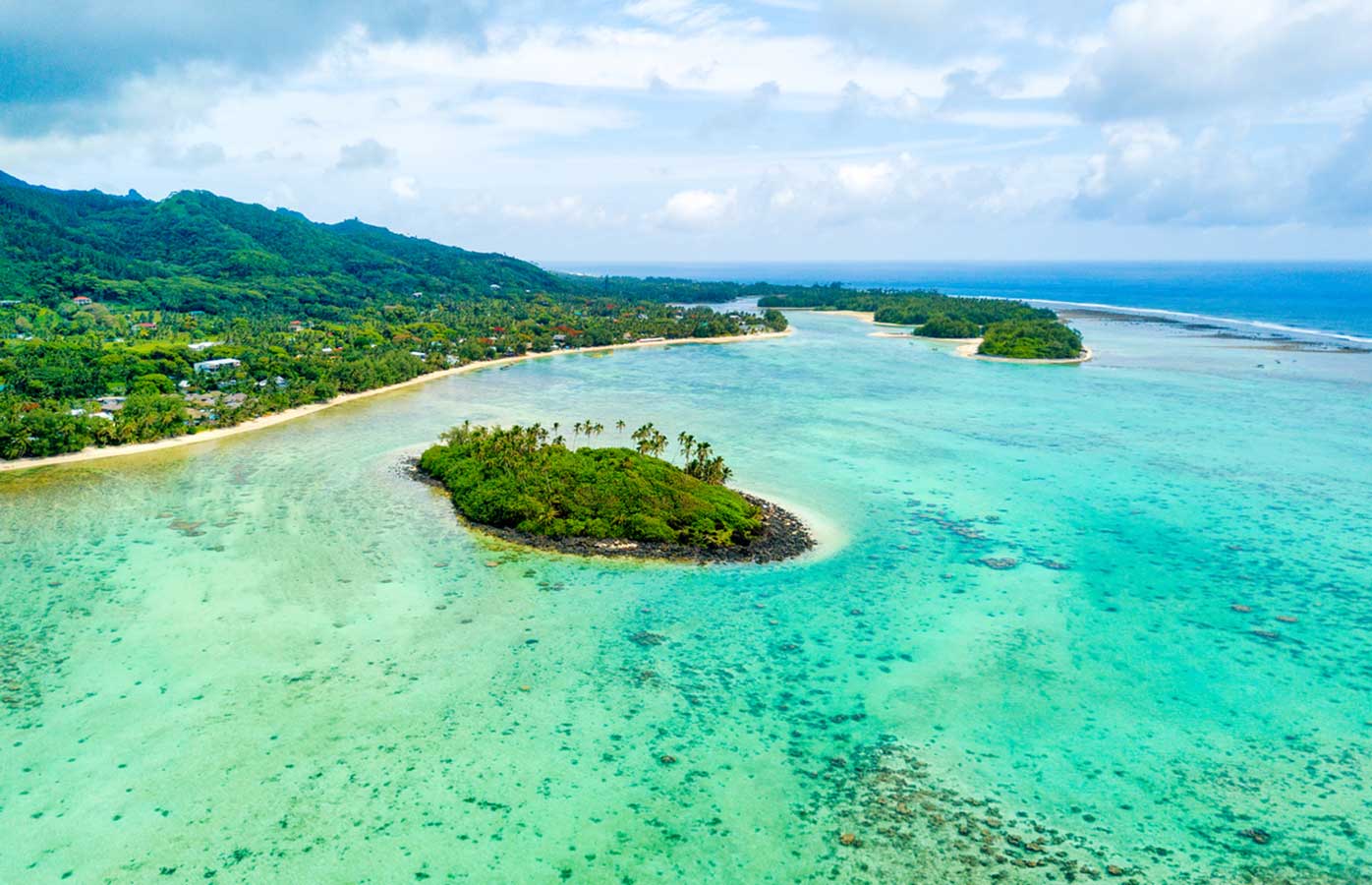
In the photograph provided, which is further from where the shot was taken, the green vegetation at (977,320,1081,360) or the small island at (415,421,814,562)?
the green vegetation at (977,320,1081,360)

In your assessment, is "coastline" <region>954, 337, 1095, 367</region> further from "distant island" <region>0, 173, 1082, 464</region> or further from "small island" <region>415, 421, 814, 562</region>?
"small island" <region>415, 421, 814, 562</region>

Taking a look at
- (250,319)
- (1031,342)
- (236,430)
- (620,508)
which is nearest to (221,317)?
(250,319)

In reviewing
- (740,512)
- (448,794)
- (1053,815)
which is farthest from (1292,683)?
(448,794)

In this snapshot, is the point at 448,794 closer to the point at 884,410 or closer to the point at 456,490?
the point at 456,490

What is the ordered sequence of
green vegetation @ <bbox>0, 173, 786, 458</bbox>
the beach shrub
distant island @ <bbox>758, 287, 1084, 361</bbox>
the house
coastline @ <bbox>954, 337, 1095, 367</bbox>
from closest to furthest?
green vegetation @ <bbox>0, 173, 786, 458</bbox> → the house → coastline @ <bbox>954, 337, 1095, 367</bbox> → distant island @ <bbox>758, 287, 1084, 361</bbox> → the beach shrub

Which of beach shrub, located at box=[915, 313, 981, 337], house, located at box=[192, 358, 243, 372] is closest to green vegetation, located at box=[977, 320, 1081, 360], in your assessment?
beach shrub, located at box=[915, 313, 981, 337]
